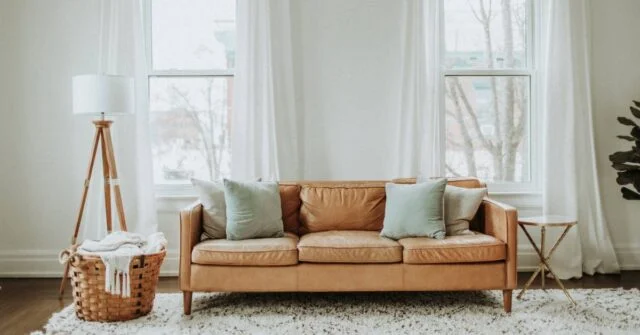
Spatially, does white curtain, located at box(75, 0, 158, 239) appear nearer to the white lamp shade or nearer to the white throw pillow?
the white lamp shade

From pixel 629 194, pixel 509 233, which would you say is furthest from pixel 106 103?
pixel 629 194

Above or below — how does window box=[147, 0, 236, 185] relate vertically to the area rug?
above

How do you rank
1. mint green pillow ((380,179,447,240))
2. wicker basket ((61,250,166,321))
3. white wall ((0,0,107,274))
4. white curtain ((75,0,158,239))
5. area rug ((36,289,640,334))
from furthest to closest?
white wall ((0,0,107,274)) < white curtain ((75,0,158,239)) < mint green pillow ((380,179,447,240)) < wicker basket ((61,250,166,321)) < area rug ((36,289,640,334))

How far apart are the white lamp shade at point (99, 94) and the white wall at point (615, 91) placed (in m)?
3.84

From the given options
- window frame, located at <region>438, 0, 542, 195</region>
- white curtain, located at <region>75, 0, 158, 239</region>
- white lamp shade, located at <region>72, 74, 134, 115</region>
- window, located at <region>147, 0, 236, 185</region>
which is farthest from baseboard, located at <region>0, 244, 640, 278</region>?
white lamp shade, located at <region>72, 74, 134, 115</region>

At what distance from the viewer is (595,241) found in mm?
5348

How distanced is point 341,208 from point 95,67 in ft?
7.92

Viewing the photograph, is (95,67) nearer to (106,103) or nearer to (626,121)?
(106,103)

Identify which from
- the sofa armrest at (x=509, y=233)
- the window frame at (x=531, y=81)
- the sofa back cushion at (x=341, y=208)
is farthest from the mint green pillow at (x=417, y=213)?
the window frame at (x=531, y=81)

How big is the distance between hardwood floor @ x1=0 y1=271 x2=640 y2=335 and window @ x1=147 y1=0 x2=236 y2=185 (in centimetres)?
117

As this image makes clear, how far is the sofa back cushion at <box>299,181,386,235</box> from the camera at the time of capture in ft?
15.3

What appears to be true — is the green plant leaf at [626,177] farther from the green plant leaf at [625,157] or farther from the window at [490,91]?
the window at [490,91]

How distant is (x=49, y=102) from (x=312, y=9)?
2.33 metres

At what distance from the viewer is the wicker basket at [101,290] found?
3.92 meters
